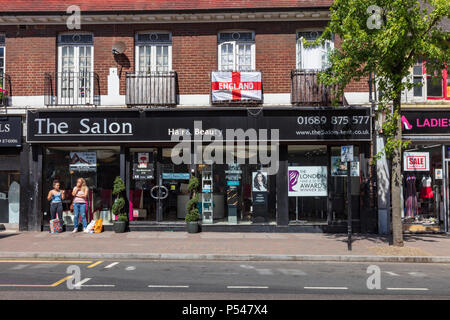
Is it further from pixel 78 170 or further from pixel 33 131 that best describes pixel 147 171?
pixel 33 131

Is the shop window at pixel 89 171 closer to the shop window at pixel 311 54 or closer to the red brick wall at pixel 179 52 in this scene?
the red brick wall at pixel 179 52

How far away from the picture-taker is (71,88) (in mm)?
14531

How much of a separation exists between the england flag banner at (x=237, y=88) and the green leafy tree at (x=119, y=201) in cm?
427

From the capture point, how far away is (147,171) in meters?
14.5

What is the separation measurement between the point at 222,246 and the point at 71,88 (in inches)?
312

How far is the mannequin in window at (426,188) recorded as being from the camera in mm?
14305

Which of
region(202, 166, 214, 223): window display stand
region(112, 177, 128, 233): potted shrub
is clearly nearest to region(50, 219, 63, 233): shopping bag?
region(112, 177, 128, 233): potted shrub

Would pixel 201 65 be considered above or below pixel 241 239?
above

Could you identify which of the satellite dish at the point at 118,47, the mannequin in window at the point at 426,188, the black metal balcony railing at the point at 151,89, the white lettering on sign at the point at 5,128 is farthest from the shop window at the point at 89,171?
the mannequin in window at the point at 426,188

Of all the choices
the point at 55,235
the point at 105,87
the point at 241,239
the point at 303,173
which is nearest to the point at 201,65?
the point at 105,87

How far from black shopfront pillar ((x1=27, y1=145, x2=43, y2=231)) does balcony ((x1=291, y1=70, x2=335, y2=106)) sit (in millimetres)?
9078

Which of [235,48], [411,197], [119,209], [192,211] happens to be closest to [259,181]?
[192,211]

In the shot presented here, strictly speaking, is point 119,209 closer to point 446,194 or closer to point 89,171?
point 89,171
